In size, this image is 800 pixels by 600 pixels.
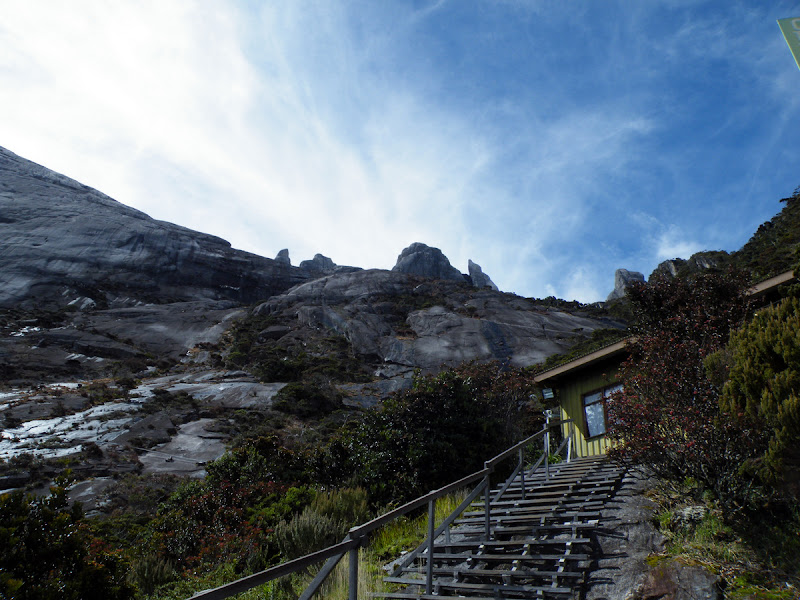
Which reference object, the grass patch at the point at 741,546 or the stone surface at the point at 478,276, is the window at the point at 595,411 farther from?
the stone surface at the point at 478,276

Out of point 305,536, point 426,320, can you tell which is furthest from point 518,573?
point 426,320

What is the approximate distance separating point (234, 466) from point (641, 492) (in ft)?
30.5

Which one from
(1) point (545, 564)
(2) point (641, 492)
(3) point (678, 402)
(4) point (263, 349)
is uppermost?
(4) point (263, 349)

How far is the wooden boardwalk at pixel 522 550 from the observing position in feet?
17.3

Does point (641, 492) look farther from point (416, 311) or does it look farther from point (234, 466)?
point (416, 311)

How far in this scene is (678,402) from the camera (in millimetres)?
7352

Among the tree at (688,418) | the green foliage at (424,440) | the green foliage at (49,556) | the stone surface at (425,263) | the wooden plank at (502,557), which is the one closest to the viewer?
the green foliage at (49,556)

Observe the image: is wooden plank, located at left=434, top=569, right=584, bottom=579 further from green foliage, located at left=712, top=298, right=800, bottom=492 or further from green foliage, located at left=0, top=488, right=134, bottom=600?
green foliage, located at left=0, top=488, right=134, bottom=600

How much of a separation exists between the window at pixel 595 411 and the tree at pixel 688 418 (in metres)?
3.93

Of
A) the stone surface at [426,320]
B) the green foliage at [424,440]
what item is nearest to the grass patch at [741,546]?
the green foliage at [424,440]

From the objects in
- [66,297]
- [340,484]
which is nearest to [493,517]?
[340,484]

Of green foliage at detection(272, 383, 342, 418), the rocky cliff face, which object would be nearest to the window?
green foliage at detection(272, 383, 342, 418)

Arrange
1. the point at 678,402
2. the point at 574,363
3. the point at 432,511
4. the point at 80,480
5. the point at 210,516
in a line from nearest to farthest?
1. the point at 432,511
2. the point at 678,402
3. the point at 210,516
4. the point at 574,363
5. the point at 80,480

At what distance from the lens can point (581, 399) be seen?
1527 centimetres
